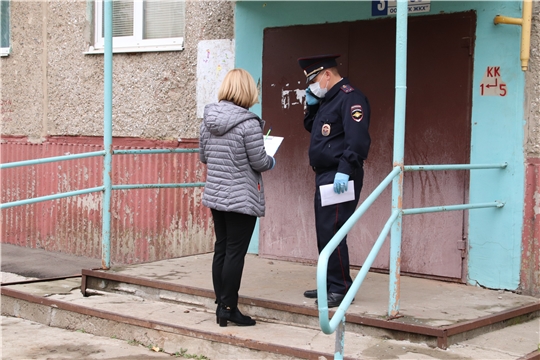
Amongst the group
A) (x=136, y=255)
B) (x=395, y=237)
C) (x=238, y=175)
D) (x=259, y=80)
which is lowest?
(x=136, y=255)

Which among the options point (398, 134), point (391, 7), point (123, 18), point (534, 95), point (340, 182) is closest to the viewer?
point (398, 134)

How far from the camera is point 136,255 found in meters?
7.52

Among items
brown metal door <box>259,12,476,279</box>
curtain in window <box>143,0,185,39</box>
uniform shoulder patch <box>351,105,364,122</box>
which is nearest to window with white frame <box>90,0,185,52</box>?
curtain in window <box>143,0,185,39</box>

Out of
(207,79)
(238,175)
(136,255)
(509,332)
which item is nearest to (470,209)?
(509,332)

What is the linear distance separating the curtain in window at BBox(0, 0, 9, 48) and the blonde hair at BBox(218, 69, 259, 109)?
5.13m

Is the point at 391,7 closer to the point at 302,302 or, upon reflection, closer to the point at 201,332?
the point at 302,302

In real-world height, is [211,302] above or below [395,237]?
below

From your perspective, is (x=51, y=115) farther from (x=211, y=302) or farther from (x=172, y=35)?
(x=211, y=302)

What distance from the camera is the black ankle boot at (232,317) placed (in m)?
4.70

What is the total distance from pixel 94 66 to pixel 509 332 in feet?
16.9

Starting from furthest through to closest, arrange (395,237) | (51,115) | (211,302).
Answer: (51,115) → (211,302) → (395,237)

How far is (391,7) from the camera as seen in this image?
5.75 metres

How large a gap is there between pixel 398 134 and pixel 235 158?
3.27ft

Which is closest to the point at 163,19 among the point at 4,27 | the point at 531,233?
the point at 4,27
